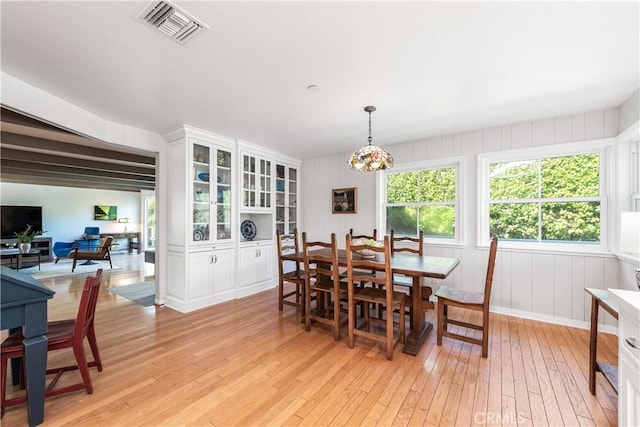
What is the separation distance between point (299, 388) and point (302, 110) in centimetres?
263

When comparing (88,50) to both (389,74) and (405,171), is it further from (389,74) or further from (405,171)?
(405,171)

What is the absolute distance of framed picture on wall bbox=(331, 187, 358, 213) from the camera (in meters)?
4.80

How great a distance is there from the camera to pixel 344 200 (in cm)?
491

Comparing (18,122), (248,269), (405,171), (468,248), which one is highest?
(18,122)

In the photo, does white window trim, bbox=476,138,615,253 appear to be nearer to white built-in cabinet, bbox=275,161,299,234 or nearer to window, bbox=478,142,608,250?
window, bbox=478,142,608,250

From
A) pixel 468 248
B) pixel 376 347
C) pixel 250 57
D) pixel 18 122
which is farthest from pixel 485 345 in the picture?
pixel 18 122

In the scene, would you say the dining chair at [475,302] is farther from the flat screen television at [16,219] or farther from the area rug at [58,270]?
the flat screen television at [16,219]

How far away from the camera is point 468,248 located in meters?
3.74

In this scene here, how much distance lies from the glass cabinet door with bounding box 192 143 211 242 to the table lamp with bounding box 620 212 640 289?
4168 mm

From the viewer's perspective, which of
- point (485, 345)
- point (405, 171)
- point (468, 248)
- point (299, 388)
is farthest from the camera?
point (405, 171)

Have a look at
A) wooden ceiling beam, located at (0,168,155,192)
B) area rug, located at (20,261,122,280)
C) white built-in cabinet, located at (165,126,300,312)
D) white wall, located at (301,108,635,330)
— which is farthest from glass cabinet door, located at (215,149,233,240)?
wooden ceiling beam, located at (0,168,155,192)

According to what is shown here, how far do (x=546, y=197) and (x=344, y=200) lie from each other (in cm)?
283

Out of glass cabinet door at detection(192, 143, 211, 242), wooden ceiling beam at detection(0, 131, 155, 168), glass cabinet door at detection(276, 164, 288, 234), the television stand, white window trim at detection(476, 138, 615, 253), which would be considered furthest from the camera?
the television stand

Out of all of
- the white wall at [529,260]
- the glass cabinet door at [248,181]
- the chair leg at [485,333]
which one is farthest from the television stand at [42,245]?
Result: the chair leg at [485,333]
